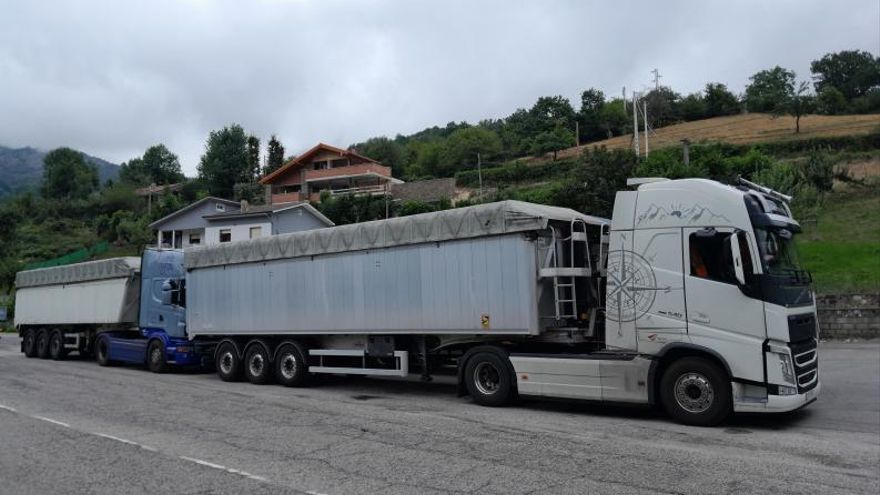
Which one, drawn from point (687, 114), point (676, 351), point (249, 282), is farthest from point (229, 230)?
point (687, 114)

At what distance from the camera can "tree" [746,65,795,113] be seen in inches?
3448

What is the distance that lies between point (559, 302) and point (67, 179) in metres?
127

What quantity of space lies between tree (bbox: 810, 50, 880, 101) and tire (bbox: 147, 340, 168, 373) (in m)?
104

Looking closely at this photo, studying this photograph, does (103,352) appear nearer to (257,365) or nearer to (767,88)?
(257,365)

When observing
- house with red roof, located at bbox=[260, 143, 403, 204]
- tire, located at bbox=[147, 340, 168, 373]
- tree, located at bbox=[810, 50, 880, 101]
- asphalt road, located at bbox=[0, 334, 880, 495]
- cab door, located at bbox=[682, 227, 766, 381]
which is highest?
tree, located at bbox=[810, 50, 880, 101]

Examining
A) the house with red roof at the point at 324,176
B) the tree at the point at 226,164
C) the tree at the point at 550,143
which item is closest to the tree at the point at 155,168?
the tree at the point at 226,164

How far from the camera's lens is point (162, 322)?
17344 millimetres

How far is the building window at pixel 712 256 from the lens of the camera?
855 cm

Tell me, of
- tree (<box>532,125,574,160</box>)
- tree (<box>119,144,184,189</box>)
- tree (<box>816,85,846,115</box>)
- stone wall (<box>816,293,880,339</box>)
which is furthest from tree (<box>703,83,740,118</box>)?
tree (<box>119,144,184,189</box>)

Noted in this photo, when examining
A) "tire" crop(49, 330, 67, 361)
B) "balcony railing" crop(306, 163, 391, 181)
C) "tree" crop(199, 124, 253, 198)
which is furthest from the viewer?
"tree" crop(199, 124, 253, 198)

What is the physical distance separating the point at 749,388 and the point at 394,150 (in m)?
91.6

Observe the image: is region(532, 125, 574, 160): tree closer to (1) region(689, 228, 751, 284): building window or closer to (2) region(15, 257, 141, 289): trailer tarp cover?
(2) region(15, 257, 141, 289): trailer tarp cover

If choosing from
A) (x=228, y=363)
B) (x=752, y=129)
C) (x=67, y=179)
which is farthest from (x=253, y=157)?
(x=228, y=363)

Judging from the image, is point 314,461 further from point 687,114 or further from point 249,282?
point 687,114
